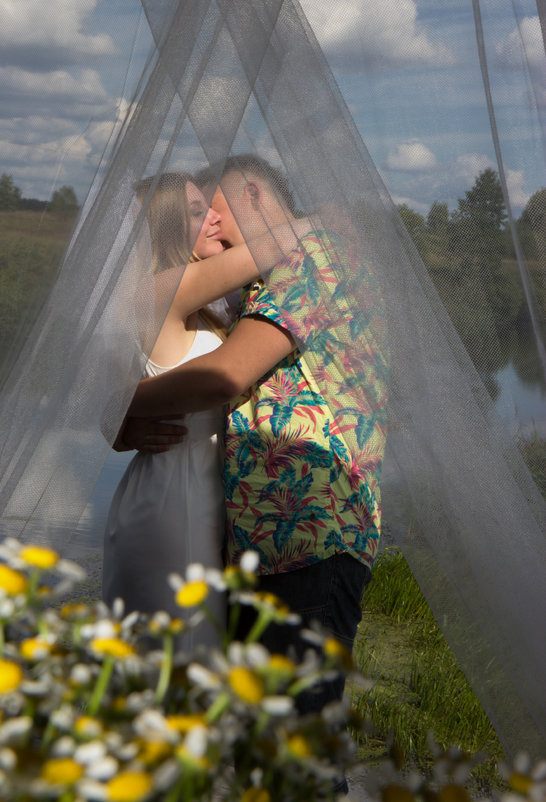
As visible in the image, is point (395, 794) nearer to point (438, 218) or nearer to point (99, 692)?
point (99, 692)

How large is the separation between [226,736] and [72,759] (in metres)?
0.10

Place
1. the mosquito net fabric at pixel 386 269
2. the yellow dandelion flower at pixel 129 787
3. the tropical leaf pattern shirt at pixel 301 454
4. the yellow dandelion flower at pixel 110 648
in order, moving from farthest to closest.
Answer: the tropical leaf pattern shirt at pixel 301 454 → the mosquito net fabric at pixel 386 269 → the yellow dandelion flower at pixel 110 648 → the yellow dandelion flower at pixel 129 787

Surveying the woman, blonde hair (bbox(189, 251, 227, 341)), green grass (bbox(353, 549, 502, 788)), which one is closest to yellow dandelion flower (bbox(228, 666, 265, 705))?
the woman

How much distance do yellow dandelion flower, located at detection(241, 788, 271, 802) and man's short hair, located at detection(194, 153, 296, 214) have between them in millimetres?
968

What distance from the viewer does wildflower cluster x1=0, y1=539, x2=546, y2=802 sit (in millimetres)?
501

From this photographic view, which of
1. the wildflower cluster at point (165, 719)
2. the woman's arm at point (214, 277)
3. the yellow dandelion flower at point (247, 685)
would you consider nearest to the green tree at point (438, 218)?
the woman's arm at point (214, 277)

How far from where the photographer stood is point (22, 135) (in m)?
1.33

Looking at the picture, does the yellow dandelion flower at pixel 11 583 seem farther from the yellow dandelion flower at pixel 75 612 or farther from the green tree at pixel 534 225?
the green tree at pixel 534 225

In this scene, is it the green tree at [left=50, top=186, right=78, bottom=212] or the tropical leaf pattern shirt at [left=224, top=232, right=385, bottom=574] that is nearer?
the green tree at [left=50, top=186, right=78, bottom=212]

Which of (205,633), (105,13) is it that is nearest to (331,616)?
(205,633)

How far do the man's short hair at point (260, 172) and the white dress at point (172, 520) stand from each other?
50cm

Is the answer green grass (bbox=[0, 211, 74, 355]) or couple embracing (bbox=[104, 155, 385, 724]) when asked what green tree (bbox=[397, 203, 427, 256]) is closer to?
A: couple embracing (bbox=[104, 155, 385, 724])

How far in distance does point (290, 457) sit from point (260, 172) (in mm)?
519

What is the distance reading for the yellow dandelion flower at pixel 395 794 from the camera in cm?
55
